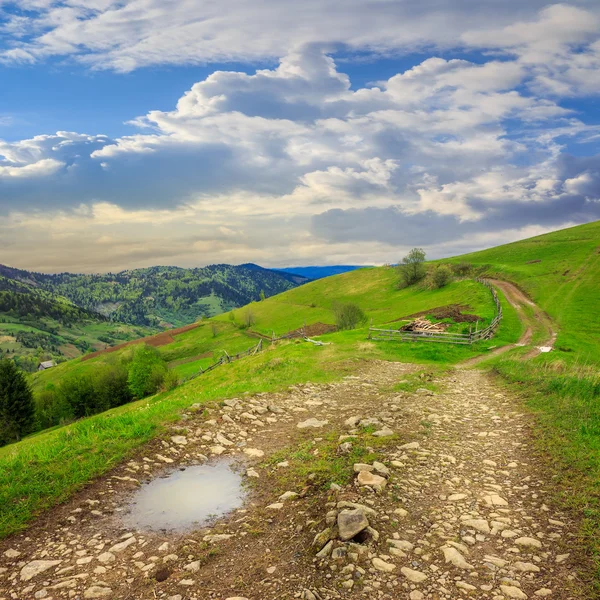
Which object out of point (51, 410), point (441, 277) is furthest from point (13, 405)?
point (441, 277)

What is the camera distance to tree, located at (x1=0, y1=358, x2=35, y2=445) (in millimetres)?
75250

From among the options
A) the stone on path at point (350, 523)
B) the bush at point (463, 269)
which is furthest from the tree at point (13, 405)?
the bush at point (463, 269)

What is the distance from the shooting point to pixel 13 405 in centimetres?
7650

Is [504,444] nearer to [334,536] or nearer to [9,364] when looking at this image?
[334,536]

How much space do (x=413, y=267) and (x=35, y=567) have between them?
116914mm

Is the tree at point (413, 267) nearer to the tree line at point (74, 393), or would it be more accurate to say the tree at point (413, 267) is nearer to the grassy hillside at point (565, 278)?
the grassy hillside at point (565, 278)

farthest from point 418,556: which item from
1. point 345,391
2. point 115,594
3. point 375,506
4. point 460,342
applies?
point 460,342

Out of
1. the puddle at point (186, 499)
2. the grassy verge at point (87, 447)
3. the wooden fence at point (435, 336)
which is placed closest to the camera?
the puddle at point (186, 499)

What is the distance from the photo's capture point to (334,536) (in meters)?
6.03

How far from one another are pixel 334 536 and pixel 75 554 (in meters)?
4.29

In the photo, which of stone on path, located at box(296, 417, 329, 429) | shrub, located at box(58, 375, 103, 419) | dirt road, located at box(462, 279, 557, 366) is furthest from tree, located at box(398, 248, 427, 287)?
stone on path, located at box(296, 417, 329, 429)

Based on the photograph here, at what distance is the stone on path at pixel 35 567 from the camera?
542 cm

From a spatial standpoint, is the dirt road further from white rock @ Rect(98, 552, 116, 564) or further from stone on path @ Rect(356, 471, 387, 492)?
white rock @ Rect(98, 552, 116, 564)

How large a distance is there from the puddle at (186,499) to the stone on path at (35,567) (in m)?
1.33
